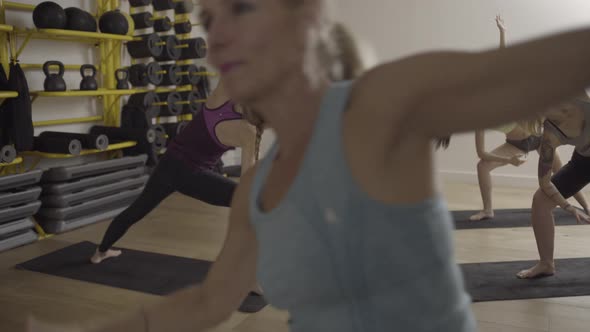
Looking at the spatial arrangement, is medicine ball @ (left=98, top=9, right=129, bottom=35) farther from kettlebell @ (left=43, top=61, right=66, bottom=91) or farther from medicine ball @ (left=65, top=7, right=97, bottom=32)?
kettlebell @ (left=43, top=61, right=66, bottom=91)

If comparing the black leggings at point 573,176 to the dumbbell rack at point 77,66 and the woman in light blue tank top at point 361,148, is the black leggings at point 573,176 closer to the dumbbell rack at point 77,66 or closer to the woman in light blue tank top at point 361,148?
the woman in light blue tank top at point 361,148

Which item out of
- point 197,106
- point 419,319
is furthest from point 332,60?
point 197,106

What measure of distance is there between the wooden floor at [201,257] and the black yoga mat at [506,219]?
0.38 ft

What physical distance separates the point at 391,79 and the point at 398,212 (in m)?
0.13

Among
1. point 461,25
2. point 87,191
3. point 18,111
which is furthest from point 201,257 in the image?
point 461,25

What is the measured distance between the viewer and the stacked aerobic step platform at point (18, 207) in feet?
10.2

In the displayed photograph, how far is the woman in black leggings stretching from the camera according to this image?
7.82 feet

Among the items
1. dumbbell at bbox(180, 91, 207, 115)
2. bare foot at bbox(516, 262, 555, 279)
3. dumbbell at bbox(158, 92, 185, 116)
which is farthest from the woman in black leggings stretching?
dumbbell at bbox(180, 91, 207, 115)

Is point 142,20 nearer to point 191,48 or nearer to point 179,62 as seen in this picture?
point 191,48

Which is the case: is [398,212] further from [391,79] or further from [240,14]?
[240,14]

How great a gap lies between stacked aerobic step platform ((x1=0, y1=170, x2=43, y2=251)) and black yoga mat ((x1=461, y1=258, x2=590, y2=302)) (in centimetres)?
259

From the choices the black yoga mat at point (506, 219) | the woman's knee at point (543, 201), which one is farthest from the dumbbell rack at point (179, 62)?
the woman's knee at point (543, 201)

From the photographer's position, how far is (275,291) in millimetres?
614

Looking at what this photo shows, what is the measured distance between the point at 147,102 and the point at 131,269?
196cm
